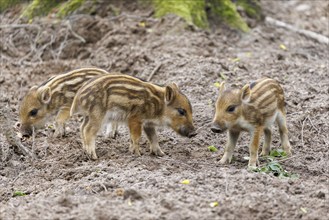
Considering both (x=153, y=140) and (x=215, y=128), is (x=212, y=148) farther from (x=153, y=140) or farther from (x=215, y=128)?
(x=215, y=128)

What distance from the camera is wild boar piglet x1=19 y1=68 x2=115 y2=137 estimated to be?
876 centimetres

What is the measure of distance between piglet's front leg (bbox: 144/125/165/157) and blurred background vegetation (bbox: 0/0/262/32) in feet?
14.5

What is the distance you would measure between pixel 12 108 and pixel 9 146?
172 cm

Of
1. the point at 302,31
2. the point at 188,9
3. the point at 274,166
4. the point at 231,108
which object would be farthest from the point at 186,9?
the point at 274,166

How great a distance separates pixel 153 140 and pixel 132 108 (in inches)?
17.7

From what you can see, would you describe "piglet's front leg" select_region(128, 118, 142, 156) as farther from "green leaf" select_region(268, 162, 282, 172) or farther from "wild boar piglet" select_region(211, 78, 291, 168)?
"green leaf" select_region(268, 162, 282, 172)

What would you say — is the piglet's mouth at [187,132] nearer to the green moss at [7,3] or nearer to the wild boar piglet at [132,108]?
the wild boar piglet at [132,108]

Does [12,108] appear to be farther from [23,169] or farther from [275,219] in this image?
[275,219]

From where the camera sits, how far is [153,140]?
8102mm

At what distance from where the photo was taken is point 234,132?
24.9ft

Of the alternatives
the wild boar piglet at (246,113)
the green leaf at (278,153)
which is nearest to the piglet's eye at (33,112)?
the wild boar piglet at (246,113)

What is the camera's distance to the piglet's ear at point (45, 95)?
874 cm

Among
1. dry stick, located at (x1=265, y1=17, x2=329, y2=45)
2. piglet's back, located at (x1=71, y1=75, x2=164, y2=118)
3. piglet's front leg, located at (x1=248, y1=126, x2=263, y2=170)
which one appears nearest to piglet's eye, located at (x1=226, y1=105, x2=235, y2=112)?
piglet's front leg, located at (x1=248, y1=126, x2=263, y2=170)

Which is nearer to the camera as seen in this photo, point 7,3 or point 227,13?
point 227,13
